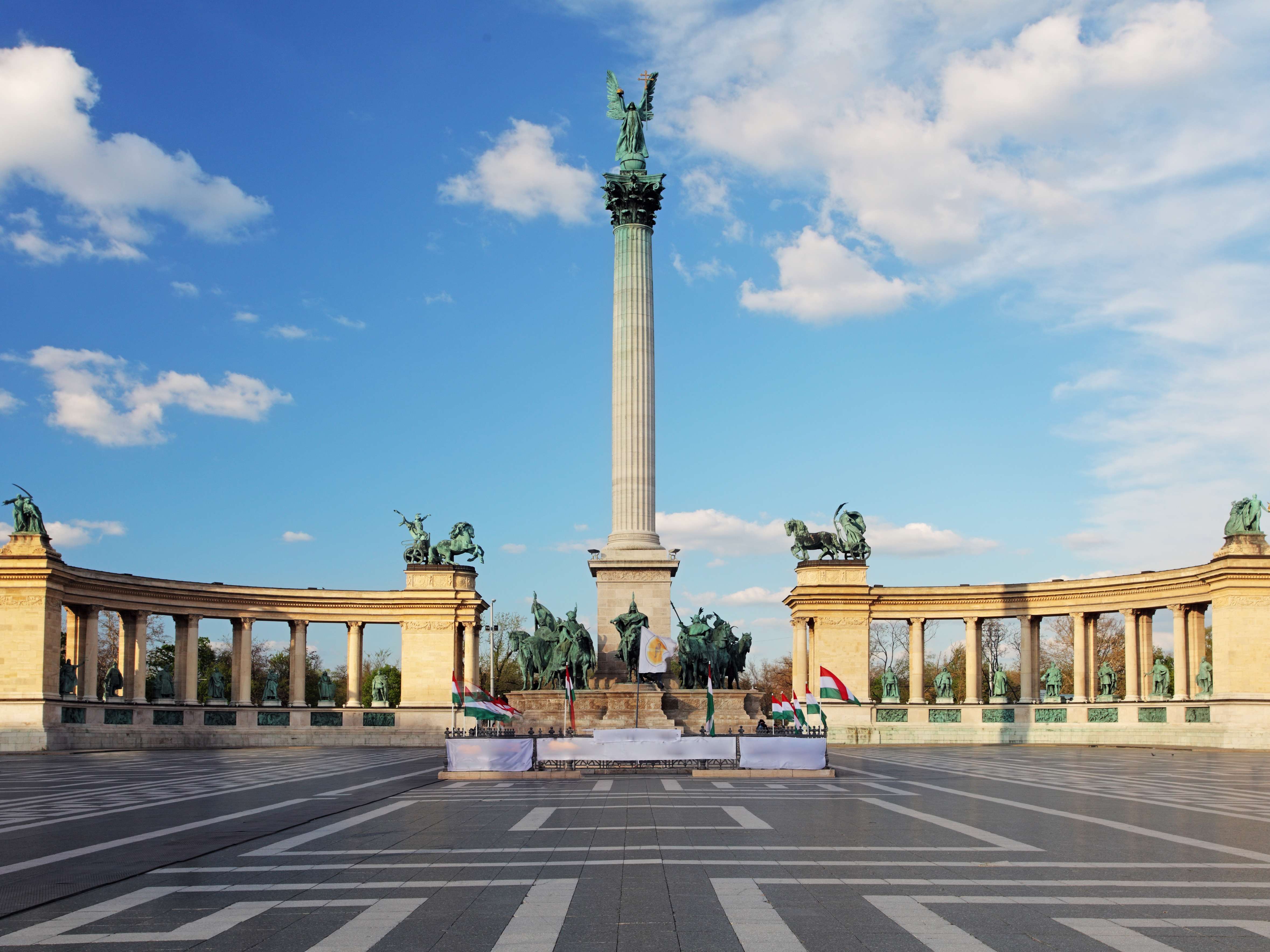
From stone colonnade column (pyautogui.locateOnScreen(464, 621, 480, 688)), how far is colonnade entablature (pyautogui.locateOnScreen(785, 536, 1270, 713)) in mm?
23337

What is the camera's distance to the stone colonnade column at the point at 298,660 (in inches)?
3226

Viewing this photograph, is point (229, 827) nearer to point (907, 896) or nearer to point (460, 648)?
point (907, 896)

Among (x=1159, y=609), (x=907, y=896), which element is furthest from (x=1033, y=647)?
(x=907, y=896)

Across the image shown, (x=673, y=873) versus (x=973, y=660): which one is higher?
(x=673, y=873)

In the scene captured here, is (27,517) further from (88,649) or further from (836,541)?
(836,541)

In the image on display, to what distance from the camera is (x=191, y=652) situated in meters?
79.0

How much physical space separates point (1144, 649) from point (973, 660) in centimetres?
1120

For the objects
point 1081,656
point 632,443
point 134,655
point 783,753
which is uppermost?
point 632,443

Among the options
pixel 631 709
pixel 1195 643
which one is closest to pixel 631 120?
pixel 631 709

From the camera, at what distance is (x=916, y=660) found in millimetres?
82938

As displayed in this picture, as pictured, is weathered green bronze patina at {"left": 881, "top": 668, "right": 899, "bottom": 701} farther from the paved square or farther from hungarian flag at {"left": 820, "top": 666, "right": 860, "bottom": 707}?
the paved square

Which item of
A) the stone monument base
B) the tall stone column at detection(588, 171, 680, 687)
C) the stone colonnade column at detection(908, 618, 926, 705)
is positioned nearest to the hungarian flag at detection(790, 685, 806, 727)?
the stone monument base

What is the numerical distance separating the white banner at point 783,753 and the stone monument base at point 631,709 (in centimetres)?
1518

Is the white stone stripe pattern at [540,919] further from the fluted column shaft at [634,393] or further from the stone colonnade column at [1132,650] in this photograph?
the stone colonnade column at [1132,650]
